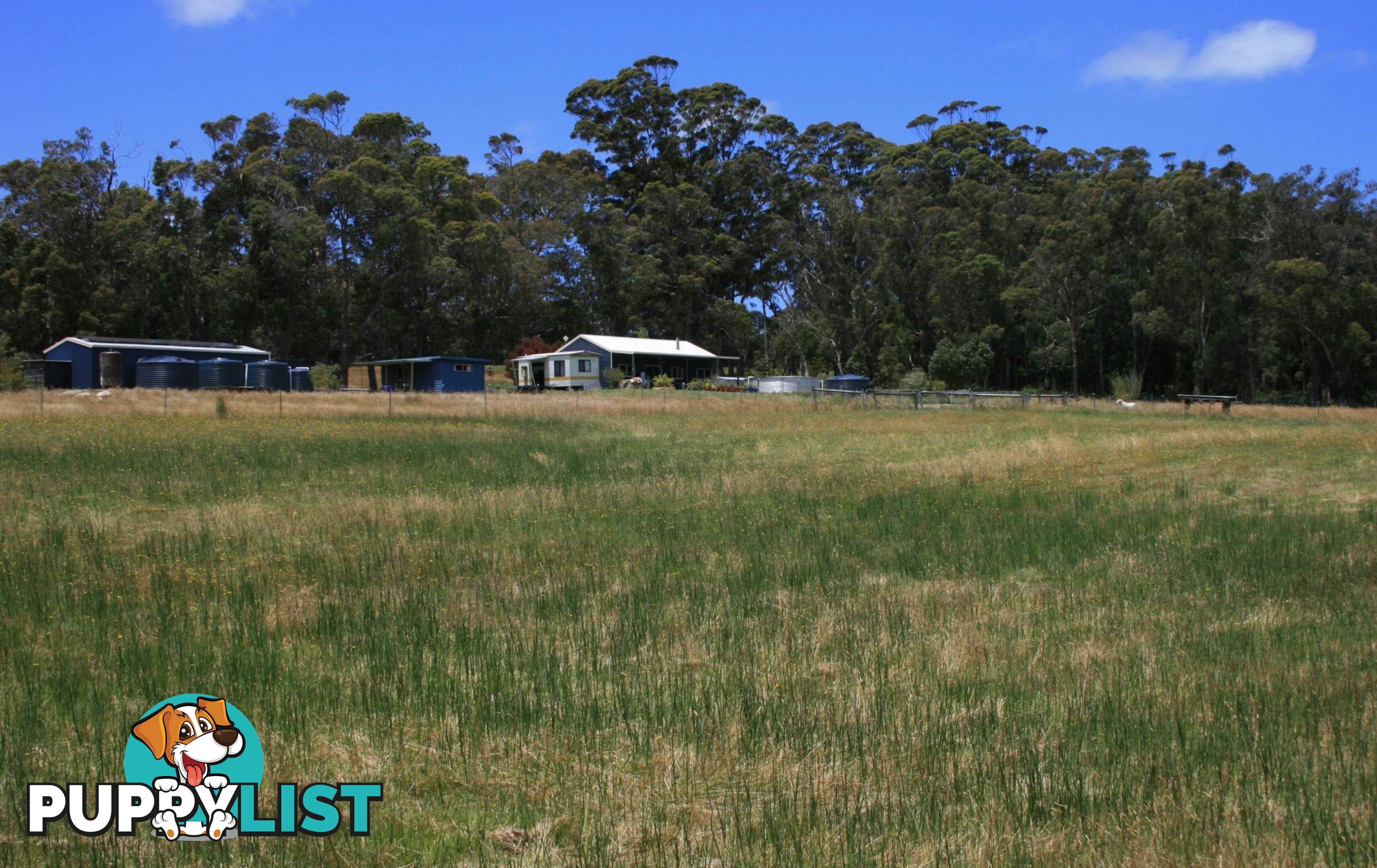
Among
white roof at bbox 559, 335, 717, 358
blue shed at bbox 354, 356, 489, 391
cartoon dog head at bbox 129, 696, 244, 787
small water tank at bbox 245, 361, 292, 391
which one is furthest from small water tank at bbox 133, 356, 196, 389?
cartoon dog head at bbox 129, 696, 244, 787

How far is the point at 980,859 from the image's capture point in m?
5.08

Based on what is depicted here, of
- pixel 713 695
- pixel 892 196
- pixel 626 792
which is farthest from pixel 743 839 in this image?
pixel 892 196

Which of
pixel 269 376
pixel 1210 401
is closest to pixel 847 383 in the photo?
pixel 1210 401

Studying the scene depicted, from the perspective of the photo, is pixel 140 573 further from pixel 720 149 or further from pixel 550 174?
pixel 720 149

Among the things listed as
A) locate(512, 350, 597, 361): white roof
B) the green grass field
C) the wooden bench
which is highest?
locate(512, 350, 597, 361): white roof

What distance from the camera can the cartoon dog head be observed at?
5.32 meters

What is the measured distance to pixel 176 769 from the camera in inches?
210

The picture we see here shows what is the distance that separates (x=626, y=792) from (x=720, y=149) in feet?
→ 331

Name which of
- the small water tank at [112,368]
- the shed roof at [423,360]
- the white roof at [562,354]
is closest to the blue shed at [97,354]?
the small water tank at [112,368]

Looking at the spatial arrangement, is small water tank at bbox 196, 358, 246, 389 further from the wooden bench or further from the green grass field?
the wooden bench

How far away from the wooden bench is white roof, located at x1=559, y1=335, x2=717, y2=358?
118 feet

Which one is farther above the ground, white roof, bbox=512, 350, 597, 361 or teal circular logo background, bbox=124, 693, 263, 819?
white roof, bbox=512, 350, 597, 361

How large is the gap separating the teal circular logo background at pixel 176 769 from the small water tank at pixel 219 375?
5295 centimetres

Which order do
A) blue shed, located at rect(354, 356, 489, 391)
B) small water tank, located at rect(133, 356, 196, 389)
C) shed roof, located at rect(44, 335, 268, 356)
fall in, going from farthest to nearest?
1. blue shed, located at rect(354, 356, 489, 391)
2. shed roof, located at rect(44, 335, 268, 356)
3. small water tank, located at rect(133, 356, 196, 389)
